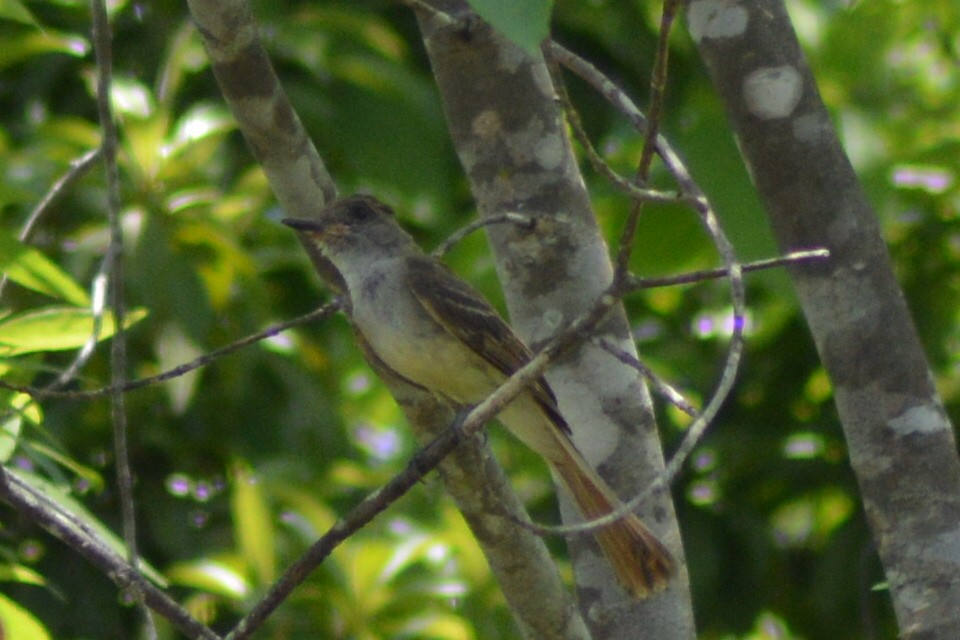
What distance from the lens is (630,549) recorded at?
3.43m

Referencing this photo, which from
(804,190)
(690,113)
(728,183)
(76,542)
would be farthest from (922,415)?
(690,113)

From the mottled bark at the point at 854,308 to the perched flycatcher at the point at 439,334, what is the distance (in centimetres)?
62

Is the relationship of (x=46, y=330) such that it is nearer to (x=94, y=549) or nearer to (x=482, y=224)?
(x=94, y=549)

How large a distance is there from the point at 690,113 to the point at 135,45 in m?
2.48

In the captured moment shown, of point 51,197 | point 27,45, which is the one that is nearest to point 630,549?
point 51,197

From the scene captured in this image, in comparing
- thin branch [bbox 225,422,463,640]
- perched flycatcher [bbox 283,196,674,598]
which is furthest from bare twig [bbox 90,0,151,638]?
perched flycatcher [bbox 283,196,674,598]

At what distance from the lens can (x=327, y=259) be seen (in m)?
4.46

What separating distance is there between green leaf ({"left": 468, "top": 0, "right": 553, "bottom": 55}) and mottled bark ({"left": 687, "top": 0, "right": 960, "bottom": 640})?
1.92 metres

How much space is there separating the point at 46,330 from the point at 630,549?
4.98 feet

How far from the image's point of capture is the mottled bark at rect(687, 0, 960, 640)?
3.14m

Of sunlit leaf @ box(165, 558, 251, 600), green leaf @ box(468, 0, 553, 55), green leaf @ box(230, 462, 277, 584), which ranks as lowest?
sunlit leaf @ box(165, 558, 251, 600)

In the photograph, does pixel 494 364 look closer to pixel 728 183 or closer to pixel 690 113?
pixel 728 183

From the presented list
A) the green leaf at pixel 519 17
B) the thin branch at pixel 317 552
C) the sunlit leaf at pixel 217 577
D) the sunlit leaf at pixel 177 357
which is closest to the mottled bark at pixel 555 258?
the thin branch at pixel 317 552

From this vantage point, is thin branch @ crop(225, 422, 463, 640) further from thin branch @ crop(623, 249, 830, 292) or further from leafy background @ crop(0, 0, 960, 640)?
leafy background @ crop(0, 0, 960, 640)
